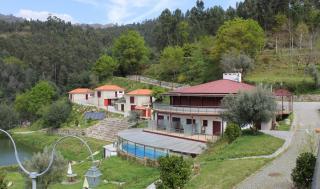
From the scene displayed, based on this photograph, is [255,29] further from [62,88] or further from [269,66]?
[62,88]

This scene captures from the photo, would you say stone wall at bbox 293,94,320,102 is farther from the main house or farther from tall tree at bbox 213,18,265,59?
tall tree at bbox 213,18,265,59

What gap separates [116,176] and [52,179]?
16.0ft

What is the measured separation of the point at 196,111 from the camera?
3756cm

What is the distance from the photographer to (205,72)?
6944cm

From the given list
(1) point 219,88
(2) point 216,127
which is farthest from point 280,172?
(1) point 219,88

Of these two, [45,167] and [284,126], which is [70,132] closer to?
[284,126]

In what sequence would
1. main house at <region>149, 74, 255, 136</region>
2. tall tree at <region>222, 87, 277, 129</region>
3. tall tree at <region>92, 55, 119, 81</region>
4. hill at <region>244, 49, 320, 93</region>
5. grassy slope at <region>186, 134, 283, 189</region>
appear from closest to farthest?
grassy slope at <region>186, 134, 283, 189</region>, tall tree at <region>222, 87, 277, 129</region>, main house at <region>149, 74, 255, 136</region>, hill at <region>244, 49, 320, 93</region>, tall tree at <region>92, 55, 119, 81</region>

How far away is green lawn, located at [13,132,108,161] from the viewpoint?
48931mm

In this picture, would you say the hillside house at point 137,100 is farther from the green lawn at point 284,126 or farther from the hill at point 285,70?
the green lawn at point 284,126

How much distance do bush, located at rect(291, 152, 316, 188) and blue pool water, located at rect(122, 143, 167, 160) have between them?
14.2 m

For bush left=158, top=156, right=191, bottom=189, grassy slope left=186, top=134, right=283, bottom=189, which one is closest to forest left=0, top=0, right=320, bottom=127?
grassy slope left=186, top=134, right=283, bottom=189

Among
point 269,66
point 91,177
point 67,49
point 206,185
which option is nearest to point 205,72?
point 269,66

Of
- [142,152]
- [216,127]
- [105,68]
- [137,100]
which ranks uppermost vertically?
[105,68]

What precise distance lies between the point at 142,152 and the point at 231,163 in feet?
36.2
